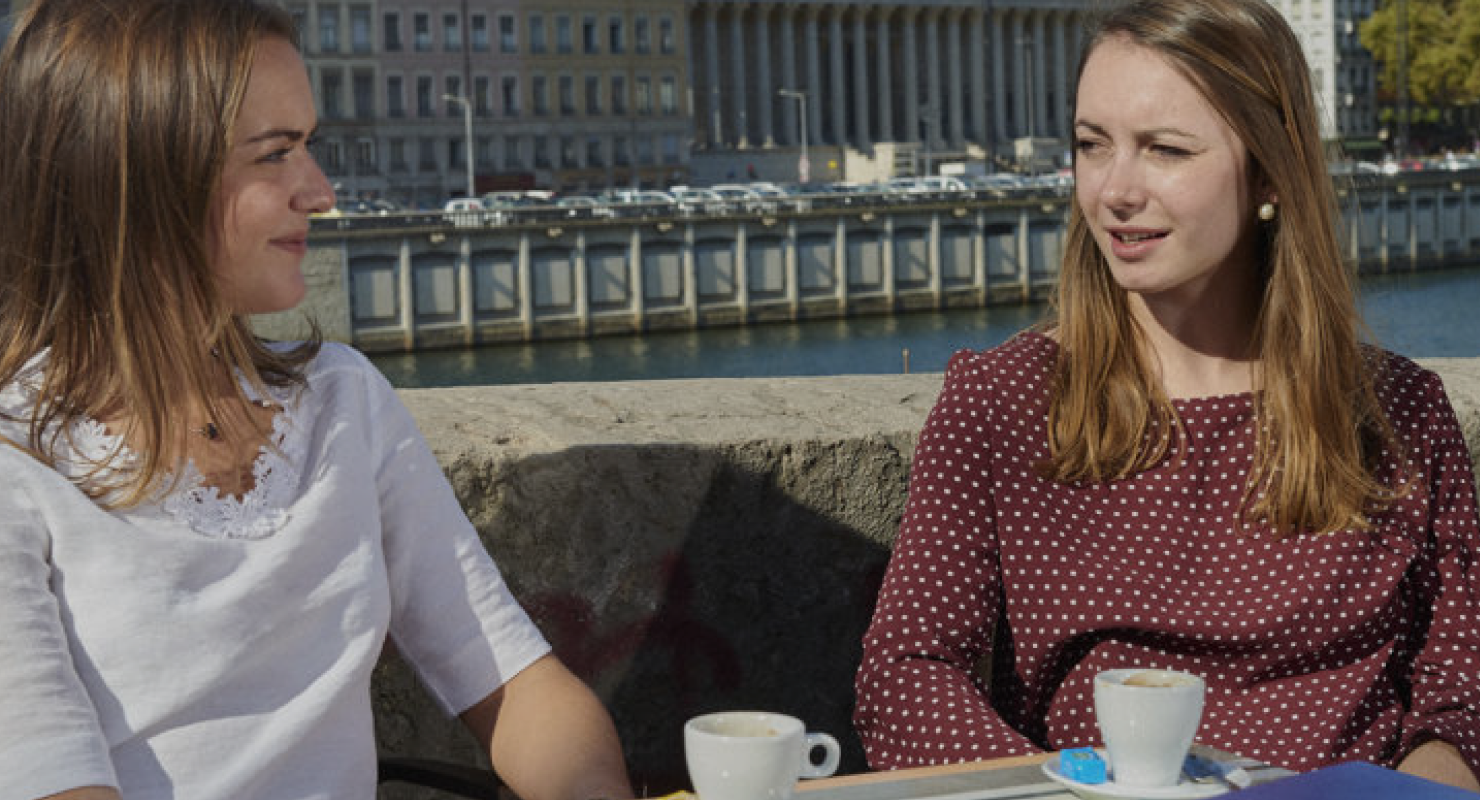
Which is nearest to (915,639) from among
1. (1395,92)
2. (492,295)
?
(492,295)

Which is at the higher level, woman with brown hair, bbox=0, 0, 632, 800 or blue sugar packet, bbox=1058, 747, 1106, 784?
woman with brown hair, bbox=0, 0, 632, 800

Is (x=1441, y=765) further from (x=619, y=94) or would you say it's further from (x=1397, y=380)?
(x=619, y=94)

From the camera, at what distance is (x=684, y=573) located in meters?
2.34

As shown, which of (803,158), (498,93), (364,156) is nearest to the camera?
(364,156)

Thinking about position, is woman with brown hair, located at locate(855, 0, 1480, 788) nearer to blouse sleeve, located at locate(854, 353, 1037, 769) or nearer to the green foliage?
blouse sleeve, located at locate(854, 353, 1037, 769)

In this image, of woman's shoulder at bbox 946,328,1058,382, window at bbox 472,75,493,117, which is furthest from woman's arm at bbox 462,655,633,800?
window at bbox 472,75,493,117

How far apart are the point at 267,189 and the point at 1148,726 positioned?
2.33 feet

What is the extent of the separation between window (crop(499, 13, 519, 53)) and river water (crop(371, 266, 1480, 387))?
18493mm

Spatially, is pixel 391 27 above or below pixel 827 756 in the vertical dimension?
above

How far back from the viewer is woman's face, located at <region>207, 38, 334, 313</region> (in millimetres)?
1542

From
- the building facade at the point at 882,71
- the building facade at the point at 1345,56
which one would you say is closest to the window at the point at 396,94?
the building facade at the point at 882,71

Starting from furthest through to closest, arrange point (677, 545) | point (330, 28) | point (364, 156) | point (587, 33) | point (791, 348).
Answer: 1. point (587, 33)
2. point (364, 156)
3. point (330, 28)
4. point (791, 348)
5. point (677, 545)

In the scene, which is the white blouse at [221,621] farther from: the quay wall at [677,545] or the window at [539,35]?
the window at [539,35]

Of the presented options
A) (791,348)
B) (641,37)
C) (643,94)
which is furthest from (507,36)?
(791,348)
